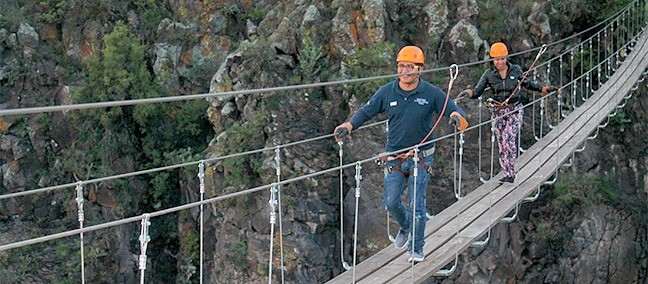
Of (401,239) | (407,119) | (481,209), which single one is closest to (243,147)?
(481,209)

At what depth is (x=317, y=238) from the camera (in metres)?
9.57

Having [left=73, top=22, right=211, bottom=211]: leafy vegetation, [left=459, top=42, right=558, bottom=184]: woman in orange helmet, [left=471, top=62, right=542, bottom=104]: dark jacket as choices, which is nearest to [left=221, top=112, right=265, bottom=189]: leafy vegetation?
[left=73, top=22, right=211, bottom=211]: leafy vegetation

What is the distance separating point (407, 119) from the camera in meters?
3.57

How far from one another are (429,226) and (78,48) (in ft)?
32.2

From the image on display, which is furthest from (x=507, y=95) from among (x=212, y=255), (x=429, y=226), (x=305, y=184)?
(x=212, y=255)

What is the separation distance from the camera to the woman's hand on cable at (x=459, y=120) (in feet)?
11.2

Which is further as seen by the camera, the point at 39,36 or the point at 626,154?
the point at 39,36

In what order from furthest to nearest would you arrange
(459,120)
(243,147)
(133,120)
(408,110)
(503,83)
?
1. (133,120)
2. (243,147)
3. (503,83)
4. (408,110)
5. (459,120)

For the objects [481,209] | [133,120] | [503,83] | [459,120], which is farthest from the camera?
[133,120]

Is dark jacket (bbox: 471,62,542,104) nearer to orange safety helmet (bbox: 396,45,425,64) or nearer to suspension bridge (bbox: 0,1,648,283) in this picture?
suspension bridge (bbox: 0,1,648,283)

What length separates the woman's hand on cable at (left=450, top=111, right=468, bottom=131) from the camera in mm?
3428

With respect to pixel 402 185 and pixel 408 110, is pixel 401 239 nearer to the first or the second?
pixel 402 185

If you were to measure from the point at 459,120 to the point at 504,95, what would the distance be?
1746 mm

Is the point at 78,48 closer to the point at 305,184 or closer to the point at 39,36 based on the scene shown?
the point at 39,36
